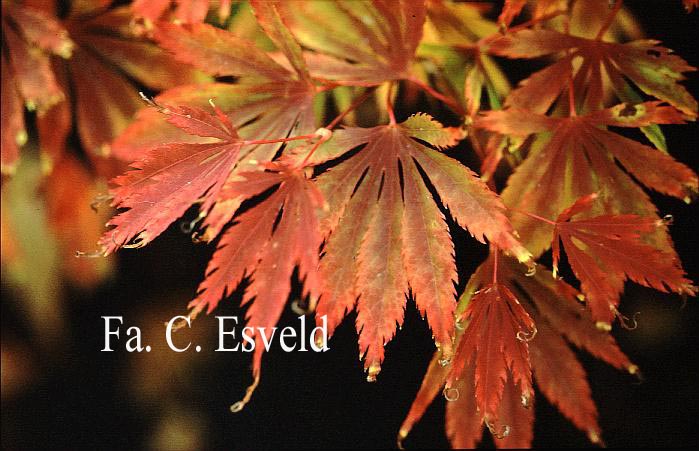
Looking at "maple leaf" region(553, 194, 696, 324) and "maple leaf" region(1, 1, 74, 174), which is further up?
"maple leaf" region(1, 1, 74, 174)

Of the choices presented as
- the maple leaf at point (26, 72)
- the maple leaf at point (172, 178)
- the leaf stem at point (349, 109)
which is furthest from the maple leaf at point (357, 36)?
the maple leaf at point (26, 72)

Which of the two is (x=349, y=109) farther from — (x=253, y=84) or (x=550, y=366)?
(x=550, y=366)

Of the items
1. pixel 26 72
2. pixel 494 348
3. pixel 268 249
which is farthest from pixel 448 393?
pixel 26 72

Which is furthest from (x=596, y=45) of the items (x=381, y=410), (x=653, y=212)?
(x=381, y=410)

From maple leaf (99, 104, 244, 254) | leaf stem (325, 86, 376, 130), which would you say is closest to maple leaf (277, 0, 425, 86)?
leaf stem (325, 86, 376, 130)

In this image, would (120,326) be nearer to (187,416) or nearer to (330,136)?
(187,416)

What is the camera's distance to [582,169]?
479 mm

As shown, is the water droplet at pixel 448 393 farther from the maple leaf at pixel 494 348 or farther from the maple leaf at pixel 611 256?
the maple leaf at pixel 611 256

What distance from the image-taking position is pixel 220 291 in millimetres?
406

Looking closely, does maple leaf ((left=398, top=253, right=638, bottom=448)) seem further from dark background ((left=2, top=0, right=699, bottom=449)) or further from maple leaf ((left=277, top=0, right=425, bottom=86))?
maple leaf ((left=277, top=0, right=425, bottom=86))

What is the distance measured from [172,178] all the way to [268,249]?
0.09 m

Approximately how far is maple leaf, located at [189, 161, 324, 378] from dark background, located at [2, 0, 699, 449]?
0.78ft

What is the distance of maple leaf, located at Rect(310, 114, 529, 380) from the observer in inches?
16.4

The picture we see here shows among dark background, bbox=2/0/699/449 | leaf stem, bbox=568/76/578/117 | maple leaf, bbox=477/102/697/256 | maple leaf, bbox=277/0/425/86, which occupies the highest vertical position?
maple leaf, bbox=277/0/425/86
